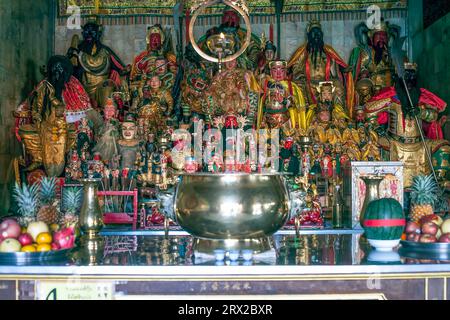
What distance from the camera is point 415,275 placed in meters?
1.44

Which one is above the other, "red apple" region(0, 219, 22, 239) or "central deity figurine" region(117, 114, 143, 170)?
"central deity figurine" region(117, 114, 143, 170)

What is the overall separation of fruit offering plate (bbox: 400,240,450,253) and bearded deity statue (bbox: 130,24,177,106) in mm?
4465

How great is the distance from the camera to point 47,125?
5.38 metres

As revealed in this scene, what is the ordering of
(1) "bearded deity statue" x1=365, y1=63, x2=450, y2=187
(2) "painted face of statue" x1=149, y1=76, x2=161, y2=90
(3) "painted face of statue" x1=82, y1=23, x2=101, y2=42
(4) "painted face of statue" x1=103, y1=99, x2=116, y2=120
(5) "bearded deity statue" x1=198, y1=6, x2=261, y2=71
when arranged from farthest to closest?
(3) "painted face of statue" x1=82, y1=23, x2=101, y2=42
(5) "bearded deity statue" x1=198, y1=6, x2=261, y2=71
(2) "painted face of statue" x1=149, y1=76, x2=161, y2=90
(4) "painted face of statue" x1=103, y1=99, x2=116, y2=120
(1) "bearded deity statue" x1=365, y1=63, x2=450, y2=187

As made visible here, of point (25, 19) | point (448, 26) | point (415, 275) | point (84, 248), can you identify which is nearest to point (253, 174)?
point (415, 275)

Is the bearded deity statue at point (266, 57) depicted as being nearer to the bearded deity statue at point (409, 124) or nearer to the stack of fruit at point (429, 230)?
the bearded deity statue at point (409, 124)

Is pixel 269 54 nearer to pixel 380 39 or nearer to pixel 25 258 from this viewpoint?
pixel 380 39

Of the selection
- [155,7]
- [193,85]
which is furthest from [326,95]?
[155,7]

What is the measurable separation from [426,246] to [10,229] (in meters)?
1.20

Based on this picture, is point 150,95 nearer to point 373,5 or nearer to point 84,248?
point 373,5

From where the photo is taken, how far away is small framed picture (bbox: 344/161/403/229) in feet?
9.91

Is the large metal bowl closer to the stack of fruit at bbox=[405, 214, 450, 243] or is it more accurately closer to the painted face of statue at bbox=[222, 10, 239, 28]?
the stack of fruit at bbox=[405, 214, 450, 243]

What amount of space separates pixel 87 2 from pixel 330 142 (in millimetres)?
3487

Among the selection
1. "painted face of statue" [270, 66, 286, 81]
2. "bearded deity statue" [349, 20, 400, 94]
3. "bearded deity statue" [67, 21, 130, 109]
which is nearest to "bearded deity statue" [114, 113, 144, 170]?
"bearded deity statue" [67, 21, 130, 109]
